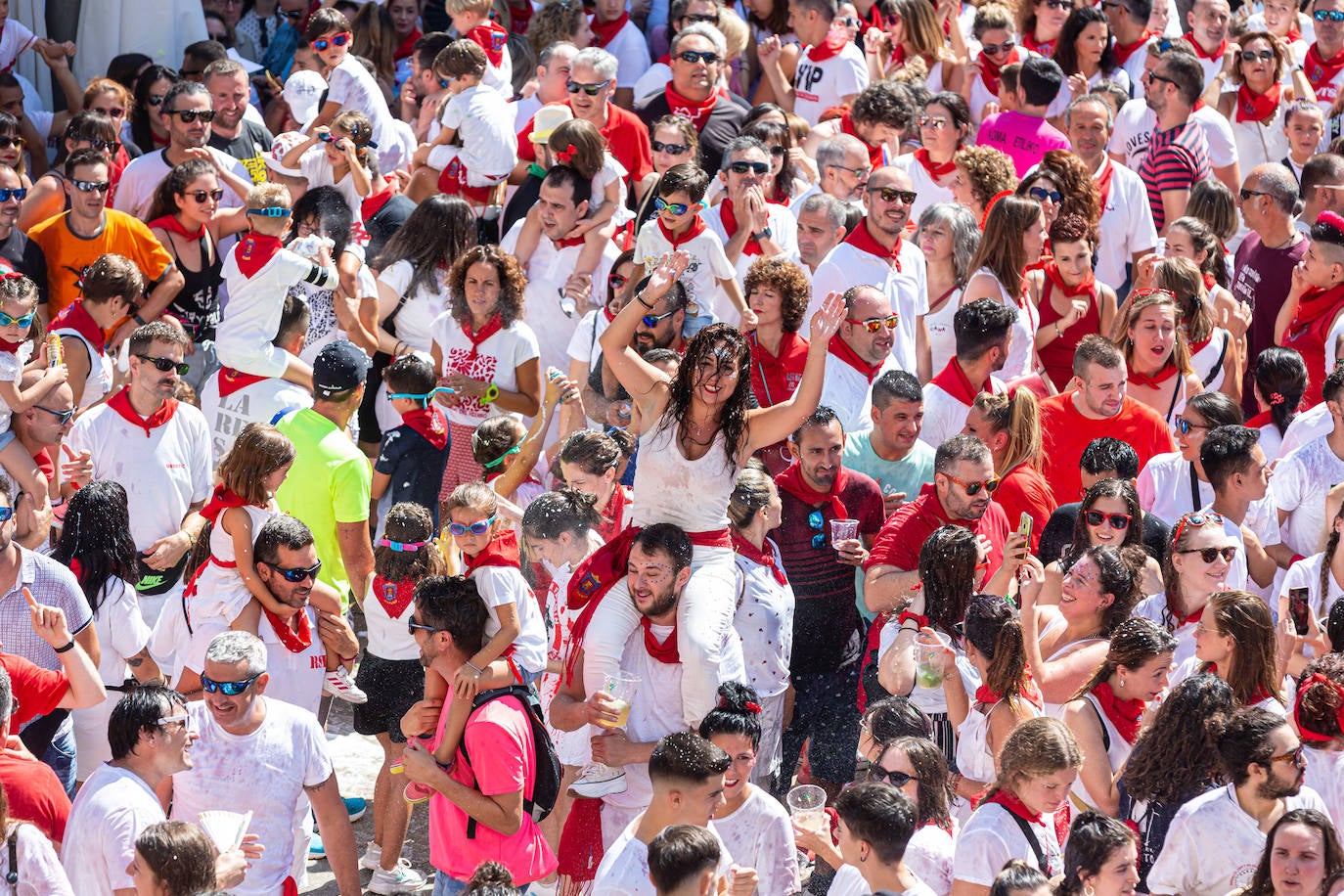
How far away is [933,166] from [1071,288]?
1533mm

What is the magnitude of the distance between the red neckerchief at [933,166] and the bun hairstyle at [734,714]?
4603 mm

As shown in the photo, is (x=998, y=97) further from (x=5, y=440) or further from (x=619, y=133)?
(x=5, y=440)

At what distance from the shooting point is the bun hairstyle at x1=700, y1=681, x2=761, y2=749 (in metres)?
5.09

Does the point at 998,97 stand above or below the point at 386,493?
above

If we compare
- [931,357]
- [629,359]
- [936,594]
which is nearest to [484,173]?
[931,357]

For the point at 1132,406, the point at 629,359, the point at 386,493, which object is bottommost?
the point at 386,493

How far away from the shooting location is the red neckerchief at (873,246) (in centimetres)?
776

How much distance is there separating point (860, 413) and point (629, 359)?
188cm

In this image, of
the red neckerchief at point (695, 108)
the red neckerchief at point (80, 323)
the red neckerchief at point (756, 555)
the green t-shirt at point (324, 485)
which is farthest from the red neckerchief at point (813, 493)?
the red neckerchief at point (695, 108)

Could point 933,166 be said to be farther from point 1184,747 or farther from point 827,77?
point 1184,747

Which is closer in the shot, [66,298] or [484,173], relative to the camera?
[66,298]

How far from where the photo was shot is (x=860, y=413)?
7.31m

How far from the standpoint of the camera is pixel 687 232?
305 inches

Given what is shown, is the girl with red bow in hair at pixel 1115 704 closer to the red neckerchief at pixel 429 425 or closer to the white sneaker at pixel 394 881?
the white sneaker at pixel 394 881
